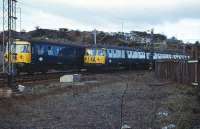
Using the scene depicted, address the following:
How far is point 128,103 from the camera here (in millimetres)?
18344

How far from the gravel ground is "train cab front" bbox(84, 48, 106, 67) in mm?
20339

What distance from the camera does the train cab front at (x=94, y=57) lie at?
43.1 m

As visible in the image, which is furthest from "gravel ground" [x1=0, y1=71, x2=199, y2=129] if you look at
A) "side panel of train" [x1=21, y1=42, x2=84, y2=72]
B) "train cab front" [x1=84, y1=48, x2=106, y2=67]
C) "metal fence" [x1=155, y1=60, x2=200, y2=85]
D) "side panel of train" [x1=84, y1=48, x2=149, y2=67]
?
"side panel of train" [x1=84, y1=48, x2=149, y2=67]

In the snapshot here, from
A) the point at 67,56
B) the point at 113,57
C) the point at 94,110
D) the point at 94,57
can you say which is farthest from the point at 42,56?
the point at 94,110

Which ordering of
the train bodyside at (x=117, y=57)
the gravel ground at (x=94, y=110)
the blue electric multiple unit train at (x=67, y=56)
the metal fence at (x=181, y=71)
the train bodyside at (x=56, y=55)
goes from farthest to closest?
1. the train bodyside at (x=117, y=57)
2. the train bodyside at (x=56, y=55)
3. the blue electric multiple unit train at (x=67, y=56)
4. the metal fence at (x=181, y=71)
5. the gravel ground at (x=94, y=110)

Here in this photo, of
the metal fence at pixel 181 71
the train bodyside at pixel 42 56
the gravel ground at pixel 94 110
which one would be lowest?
the gravel ground at pixel 94 110

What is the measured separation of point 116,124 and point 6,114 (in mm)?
3839

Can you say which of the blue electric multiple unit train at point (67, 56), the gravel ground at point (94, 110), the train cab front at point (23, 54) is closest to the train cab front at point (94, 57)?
the blue electric multiple unit train at point (67, 56)

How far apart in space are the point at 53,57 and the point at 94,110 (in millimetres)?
21023

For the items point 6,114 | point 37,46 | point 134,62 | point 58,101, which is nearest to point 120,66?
point 134,62

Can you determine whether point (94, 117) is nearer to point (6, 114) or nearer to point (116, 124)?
point (116, 124)

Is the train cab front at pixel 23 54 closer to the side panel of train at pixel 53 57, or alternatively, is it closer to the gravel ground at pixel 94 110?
the side panel of train at pixel 53 57

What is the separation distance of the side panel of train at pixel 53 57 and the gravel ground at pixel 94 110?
39.5 feet

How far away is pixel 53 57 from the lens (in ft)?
121
